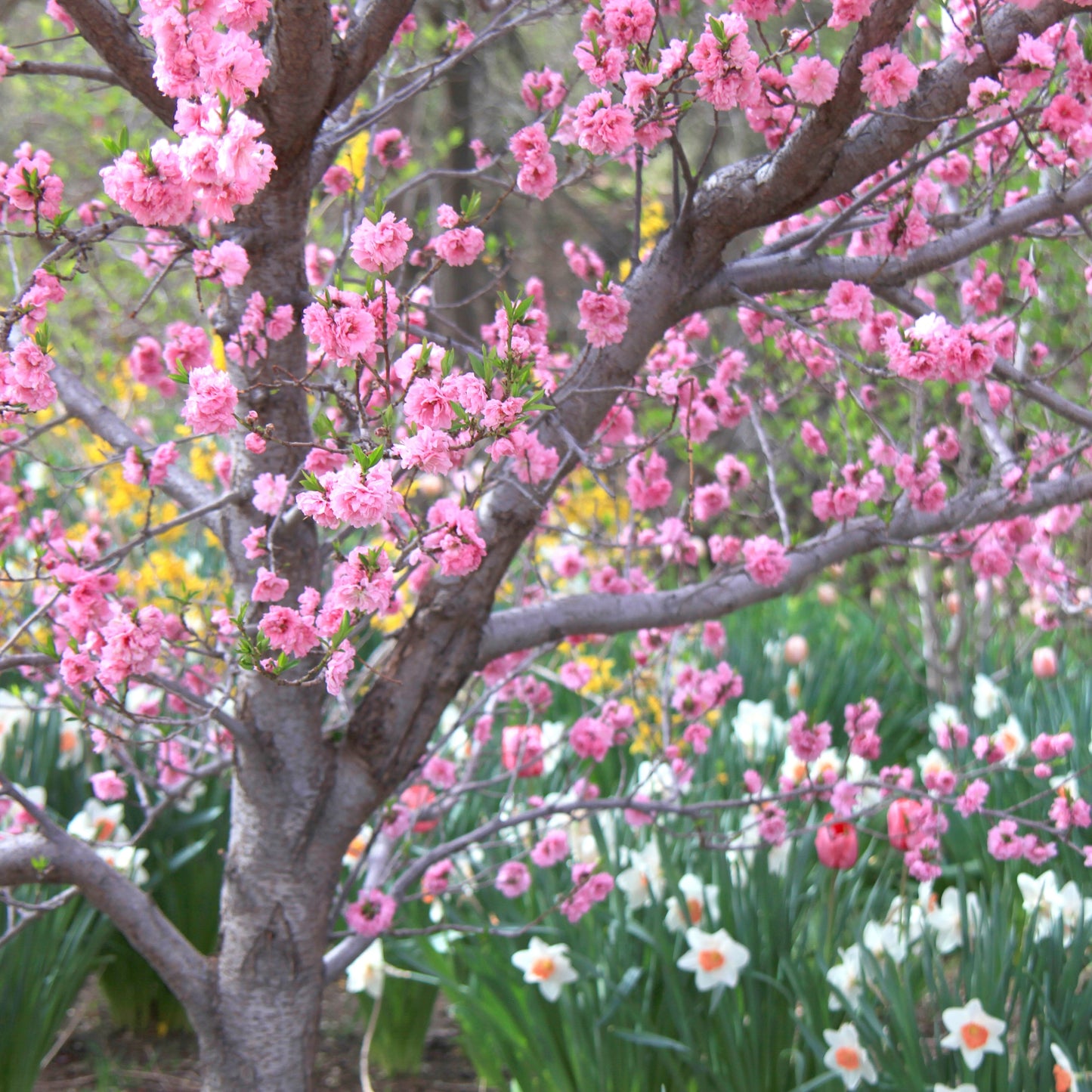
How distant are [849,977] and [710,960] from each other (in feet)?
1.00

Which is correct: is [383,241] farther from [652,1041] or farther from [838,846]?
[838,846]

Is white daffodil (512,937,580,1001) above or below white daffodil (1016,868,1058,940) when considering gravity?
below

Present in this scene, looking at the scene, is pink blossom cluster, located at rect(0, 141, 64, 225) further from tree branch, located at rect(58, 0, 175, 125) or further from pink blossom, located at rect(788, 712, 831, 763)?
pink blossom, located at rect(788, 712, 831, 763)

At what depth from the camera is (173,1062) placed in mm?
3068

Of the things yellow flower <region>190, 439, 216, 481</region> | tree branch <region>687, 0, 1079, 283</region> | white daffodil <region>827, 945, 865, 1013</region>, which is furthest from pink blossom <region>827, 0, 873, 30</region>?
yellow flower <region>190, 439, 216, 481</region>

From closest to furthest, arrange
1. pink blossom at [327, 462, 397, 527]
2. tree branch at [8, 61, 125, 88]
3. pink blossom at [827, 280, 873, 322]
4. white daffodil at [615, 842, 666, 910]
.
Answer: pink blossom at [327, 462, 397, 527]
tree branch at [8, 61, 125, 88]
pink blossom at [827, 280, 873, 322]
white daffodil at [615, 842, 666, 910]

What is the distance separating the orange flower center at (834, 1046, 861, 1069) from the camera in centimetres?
214

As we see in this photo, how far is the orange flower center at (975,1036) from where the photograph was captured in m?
2.04

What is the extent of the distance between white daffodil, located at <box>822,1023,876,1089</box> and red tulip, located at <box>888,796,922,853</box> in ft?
1.68

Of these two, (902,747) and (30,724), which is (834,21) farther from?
(902,747)

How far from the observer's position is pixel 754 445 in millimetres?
9086

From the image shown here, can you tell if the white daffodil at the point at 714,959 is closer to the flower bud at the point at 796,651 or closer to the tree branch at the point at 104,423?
the tree branch at the point at 104,423

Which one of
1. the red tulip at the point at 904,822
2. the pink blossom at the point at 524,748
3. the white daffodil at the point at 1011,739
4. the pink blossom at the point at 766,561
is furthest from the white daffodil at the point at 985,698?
the pink blossom at the point at 766,561

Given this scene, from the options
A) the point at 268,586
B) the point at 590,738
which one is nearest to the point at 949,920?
the point at 590,738
